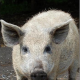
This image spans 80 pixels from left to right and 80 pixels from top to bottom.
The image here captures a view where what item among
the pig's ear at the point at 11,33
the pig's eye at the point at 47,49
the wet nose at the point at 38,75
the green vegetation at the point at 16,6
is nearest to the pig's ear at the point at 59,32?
the pig's eye at the point at 47,49

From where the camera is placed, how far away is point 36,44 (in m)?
4.35

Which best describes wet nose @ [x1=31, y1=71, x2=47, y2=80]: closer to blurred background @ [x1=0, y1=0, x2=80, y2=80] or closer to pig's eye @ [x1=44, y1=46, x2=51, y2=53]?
→ pig's eye @ [x1=44, y1=46, x2=51, y2=53]

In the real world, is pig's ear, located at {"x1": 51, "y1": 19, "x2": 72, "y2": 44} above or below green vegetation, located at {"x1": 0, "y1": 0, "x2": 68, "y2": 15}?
below

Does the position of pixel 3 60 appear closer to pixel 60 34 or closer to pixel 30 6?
pixel 60 34

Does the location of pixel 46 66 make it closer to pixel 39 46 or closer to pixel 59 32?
pixel 39 46

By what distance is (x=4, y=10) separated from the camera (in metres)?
16.5

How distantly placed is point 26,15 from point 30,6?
62.7 inches

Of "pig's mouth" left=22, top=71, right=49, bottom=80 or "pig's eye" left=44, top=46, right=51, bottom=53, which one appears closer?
"pig's mouth" left=22, top=71, right=49, bottom=80

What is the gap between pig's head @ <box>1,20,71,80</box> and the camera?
13.5ft

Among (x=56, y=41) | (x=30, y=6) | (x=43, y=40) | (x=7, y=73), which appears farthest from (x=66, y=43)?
(x=30, y=6)

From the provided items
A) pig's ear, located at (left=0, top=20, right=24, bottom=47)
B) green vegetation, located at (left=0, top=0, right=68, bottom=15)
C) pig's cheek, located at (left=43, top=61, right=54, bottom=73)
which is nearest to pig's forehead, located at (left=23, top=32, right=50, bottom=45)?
pig's ear, located at (left=0, top=20, right=24, bottom=47)

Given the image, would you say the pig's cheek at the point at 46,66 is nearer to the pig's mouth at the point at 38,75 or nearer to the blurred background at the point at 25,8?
the pig's mouth at the point at 38,75

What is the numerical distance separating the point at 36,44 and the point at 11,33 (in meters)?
0.61

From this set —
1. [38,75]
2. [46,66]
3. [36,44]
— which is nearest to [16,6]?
[36,44]
